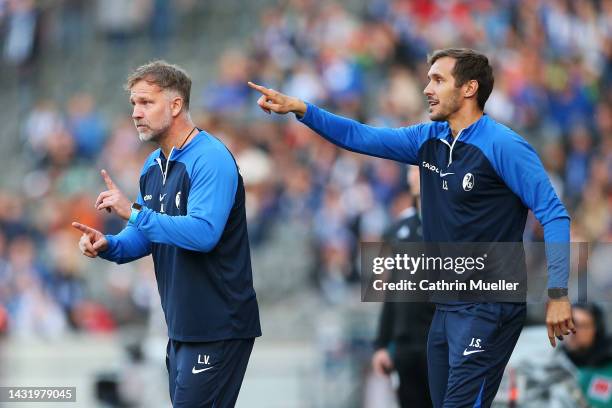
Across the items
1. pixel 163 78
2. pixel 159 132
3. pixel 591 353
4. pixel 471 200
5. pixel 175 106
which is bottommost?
pixel 591 353

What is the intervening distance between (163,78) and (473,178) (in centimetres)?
171

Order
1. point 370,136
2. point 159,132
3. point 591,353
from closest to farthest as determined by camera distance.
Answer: point 159,132
point 370,136
point 591,353

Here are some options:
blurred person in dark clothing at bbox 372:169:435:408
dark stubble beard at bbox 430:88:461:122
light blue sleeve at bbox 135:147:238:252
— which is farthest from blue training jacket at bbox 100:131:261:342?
blurred person in dark clothing at bbox 372:169:435:408

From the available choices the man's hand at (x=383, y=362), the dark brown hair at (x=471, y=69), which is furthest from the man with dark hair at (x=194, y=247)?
the man's hand at (x=383, y=362)

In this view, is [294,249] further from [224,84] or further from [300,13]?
[300,13]

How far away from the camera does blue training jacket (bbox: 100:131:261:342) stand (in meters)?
6.49

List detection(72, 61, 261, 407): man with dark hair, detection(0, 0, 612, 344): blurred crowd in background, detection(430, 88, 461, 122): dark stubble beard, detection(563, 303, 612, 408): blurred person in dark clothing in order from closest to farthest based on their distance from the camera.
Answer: detection(72, 61, 261, 407): man with dark hair < detection(430, 88, 461, 122): dark stubble beard < detection(563, 303, 612, 408): blurred person in dark clothing < detection(0, 0, 612, 344): blurred crowd in background

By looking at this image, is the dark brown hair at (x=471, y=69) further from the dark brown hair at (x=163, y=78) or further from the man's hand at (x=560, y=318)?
the dark brown hair at (x=163, y=78)

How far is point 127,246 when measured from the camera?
6.99 metres

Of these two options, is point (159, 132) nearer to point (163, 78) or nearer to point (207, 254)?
point (163, 78)

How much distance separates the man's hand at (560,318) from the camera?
20.9 ft

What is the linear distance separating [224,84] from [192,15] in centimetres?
457

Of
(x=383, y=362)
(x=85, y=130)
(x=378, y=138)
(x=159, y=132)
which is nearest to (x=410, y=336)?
(x=383, y=362)

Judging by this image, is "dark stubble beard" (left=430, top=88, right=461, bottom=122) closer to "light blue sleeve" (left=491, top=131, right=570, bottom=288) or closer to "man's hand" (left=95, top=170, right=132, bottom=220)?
"light blue sleeve" (left=491, top=131, right=570, bottom=288)
